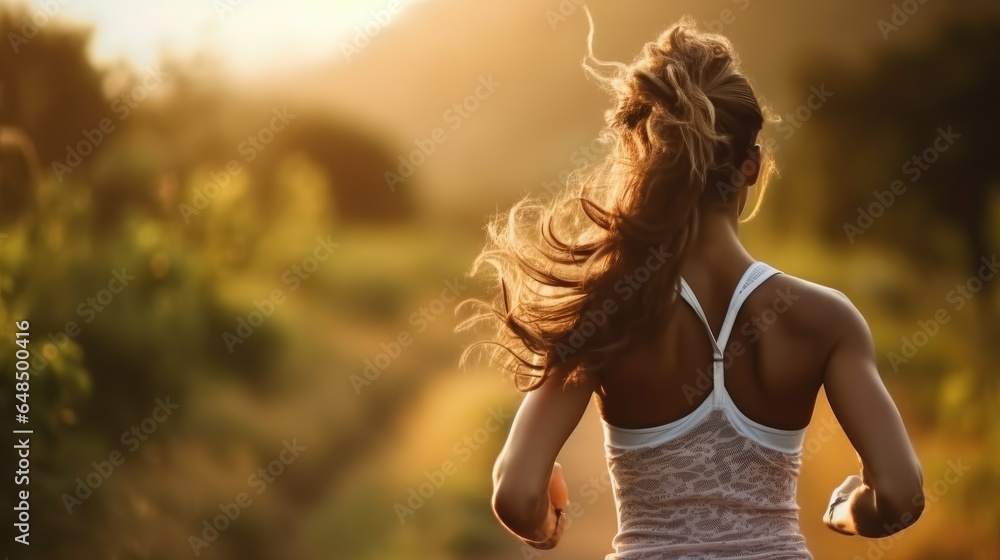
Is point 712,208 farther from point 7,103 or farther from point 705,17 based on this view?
point 7,103

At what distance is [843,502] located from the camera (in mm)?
1260

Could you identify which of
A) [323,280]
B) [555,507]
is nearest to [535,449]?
[555,507]

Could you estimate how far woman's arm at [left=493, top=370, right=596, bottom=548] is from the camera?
A: 3.97 feet

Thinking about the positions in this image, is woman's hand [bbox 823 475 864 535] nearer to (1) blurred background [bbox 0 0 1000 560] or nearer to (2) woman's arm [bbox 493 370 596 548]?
(2) woman's arm [bbox 493 370 596 548]

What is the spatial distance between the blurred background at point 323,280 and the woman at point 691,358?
2245mm

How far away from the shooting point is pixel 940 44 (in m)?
3.68

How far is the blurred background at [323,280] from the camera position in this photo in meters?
3.48

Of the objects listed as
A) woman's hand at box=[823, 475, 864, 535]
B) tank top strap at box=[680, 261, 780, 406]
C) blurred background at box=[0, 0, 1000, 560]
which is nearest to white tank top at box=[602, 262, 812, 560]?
tank top strap at box=[680, 261, 780, 406]

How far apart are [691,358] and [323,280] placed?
2.49 m

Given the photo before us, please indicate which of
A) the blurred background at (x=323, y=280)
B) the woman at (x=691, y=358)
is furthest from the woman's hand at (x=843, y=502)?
the blurred background at (x=323, y=280)

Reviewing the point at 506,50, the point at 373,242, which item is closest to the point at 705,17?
A: the point at 506,50

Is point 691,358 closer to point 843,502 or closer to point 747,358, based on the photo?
point 747,358

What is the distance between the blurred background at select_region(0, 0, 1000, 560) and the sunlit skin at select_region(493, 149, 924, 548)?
7.41 ft

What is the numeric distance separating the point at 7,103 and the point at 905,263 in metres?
3.10
